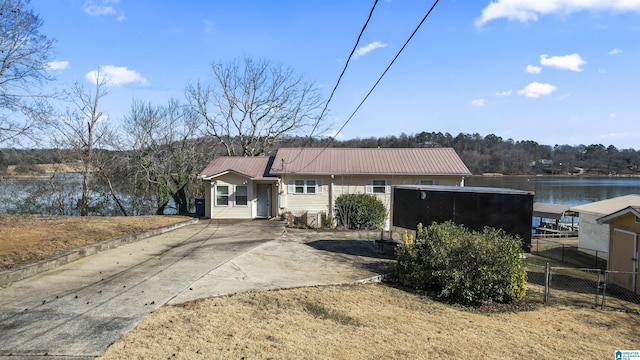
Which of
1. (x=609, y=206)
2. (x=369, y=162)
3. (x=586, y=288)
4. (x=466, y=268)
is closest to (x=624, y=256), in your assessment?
(x=586, y=288)

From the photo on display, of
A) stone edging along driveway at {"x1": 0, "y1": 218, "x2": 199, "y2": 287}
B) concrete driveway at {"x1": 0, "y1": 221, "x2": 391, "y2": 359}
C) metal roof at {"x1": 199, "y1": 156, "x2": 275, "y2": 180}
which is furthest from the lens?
metal roof at {"x1": 199, "y1": 156, "x2": 275, "y2": 180}

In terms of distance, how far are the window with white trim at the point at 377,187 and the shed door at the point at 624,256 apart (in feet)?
37.1

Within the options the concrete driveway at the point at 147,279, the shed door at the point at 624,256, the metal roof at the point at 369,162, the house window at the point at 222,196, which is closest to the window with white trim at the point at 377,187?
the metal roof at the point at 369,162

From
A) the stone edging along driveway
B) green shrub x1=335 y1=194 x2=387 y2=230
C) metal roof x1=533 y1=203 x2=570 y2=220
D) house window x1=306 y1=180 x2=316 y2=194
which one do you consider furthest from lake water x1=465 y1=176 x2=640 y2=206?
the stone edging along driveway

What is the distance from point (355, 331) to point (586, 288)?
923 cm

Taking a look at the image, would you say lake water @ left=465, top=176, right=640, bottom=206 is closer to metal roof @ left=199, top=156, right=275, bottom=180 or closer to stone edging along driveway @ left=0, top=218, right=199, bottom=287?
metal roof @ left=199, top=156, right=275, bottom=180

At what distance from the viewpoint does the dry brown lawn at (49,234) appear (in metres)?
9.62

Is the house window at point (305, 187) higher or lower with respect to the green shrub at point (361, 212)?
higher

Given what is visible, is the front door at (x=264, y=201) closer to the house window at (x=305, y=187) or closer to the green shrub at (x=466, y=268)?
the house window at (x=305, y=187)

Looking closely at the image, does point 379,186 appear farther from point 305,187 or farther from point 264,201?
point 264,201

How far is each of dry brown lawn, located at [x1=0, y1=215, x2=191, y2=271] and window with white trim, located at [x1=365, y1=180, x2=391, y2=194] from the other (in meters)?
11.1

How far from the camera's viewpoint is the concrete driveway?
527 centimetres

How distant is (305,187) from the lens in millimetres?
22391

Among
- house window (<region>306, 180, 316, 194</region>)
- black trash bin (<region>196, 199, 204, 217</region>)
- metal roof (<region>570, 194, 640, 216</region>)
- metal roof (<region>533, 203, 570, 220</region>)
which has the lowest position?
metal roof (<region>533, 203, 570, 220</region>)
